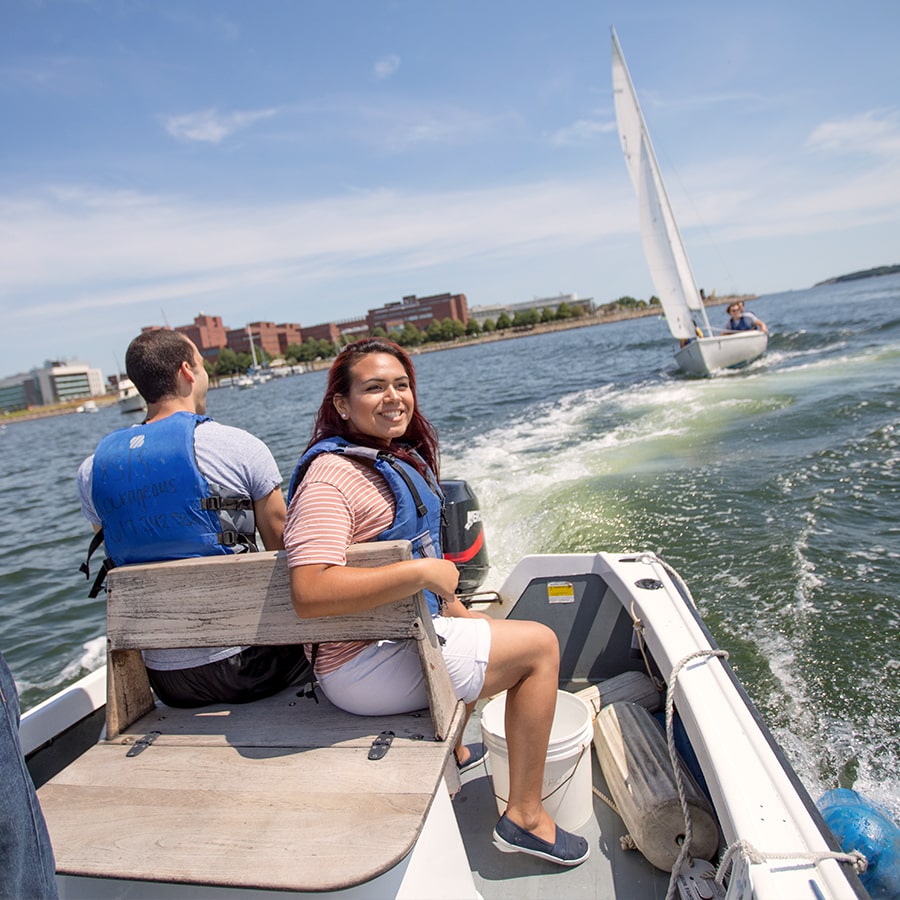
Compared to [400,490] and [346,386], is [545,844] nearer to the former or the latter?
[400,490]

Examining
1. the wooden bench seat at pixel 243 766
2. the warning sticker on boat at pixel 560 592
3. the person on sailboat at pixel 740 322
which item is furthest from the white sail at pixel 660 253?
the wooden bench seat at pixel 243 766

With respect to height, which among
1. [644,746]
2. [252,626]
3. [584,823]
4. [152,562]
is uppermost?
[152,562]

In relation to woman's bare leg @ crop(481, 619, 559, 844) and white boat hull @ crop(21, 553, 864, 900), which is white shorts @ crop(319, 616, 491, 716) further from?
white boat hull @ crop(21, 553, 864, 900)

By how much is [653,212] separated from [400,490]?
24.7 metres

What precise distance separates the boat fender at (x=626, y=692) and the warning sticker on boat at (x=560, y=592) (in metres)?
0.43

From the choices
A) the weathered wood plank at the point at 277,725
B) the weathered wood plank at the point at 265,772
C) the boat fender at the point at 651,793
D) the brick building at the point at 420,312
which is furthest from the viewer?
the brick building at the point at 420,312

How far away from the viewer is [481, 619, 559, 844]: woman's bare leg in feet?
6.99

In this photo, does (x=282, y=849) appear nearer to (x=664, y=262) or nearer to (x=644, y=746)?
(x=644, y=746)

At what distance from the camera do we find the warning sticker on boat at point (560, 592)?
11.2 ft

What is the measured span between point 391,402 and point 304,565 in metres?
0.65

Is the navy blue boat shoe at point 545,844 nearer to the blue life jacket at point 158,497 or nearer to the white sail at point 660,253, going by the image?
the blue life jacket at point 158,497

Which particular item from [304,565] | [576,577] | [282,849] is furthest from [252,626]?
[576,577]

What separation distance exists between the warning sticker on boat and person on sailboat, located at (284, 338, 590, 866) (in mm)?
1174

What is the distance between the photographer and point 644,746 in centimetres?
254
